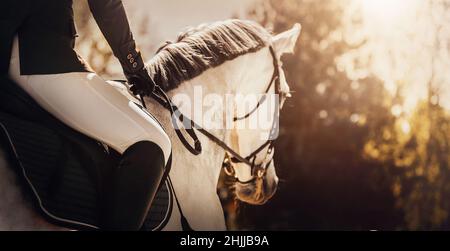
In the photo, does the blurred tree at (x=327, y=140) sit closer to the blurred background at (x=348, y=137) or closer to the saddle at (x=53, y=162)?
the blurred background at (x=348, y=137)

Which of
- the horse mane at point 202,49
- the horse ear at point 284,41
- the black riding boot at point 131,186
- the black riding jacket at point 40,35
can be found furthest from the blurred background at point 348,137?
the black riding jacket at point 40,35

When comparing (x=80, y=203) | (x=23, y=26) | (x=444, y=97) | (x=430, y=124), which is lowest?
(x=430, y=124)

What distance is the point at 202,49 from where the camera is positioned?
2699mm

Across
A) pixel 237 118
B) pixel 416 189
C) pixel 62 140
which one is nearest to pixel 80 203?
pixel 62 140

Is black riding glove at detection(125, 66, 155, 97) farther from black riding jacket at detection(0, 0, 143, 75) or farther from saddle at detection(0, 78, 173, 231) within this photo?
saddle at detection(0, 78, 173, 231)

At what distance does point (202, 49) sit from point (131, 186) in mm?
905

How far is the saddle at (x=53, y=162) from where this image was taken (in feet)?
6.35

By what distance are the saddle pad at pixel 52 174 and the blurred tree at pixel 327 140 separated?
6996mm

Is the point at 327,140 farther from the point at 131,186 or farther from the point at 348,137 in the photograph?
the point at 131,186

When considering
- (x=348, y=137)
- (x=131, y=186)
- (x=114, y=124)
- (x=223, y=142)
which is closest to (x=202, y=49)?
(x=223, y=142)

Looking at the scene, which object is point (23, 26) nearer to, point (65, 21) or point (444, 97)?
point (65, 21)
